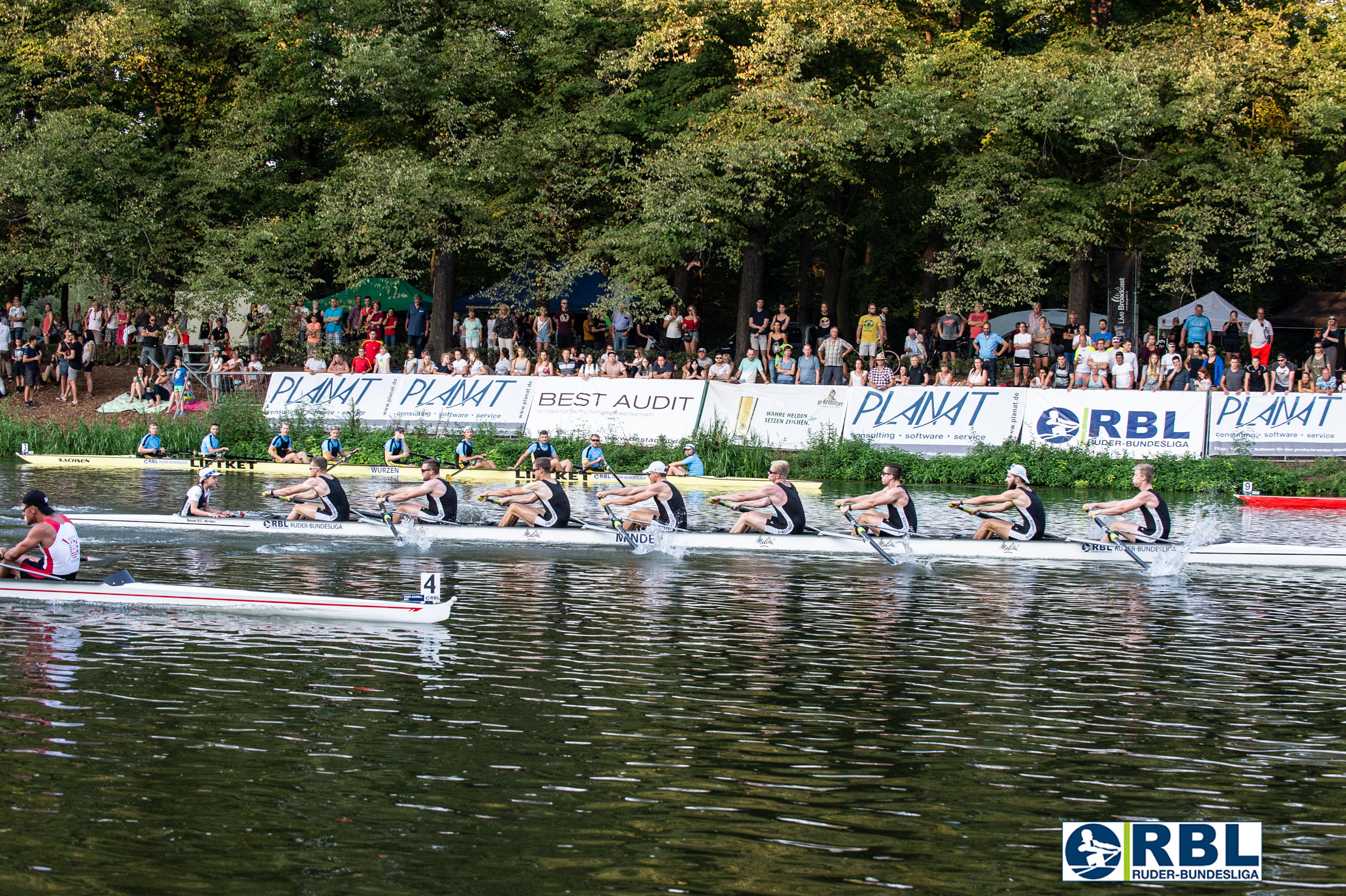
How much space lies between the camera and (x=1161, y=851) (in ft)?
22.8

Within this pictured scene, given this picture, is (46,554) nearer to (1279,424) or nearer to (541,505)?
(541,505)

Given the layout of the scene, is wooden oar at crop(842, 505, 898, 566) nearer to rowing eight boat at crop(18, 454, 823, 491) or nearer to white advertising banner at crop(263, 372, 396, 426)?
rowing eight boat at crop(18, 454, 823, 491)

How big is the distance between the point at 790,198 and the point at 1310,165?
13955mm

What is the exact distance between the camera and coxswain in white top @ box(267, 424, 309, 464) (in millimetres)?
26219

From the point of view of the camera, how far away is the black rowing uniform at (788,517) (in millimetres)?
17438

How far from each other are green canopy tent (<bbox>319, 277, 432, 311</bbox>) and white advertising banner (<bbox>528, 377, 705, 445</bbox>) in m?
9.41

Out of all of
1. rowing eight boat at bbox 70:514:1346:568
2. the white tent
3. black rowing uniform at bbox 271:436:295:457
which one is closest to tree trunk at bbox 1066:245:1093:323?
the white tent

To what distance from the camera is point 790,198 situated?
3259cm

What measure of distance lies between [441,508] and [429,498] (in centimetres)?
24

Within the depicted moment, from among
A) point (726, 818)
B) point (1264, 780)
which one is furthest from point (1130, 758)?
point (726, 818)

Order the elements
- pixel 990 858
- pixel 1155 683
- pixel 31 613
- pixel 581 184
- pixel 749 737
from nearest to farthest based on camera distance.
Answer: pixel 990 858
pixel 749 737
pixel 1155 683
pixel 31 613
pixel 581 184

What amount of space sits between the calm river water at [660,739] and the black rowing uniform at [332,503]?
3.32 metres

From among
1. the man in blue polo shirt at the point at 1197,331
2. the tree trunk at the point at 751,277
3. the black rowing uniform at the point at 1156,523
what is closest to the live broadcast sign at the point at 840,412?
the man in blue polo shirt at the point at 1197,331

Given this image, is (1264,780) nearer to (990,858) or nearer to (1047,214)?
(990,858)
